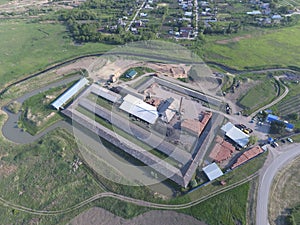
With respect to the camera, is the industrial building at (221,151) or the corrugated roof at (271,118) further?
the corrugated roof at (271,118)

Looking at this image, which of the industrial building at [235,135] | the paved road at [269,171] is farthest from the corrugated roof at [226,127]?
the paved road at [269,171]

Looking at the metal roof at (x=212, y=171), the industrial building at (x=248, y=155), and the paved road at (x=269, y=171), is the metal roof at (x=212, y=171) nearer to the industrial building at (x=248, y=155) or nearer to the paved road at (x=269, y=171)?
the industrial building at (x=248, y=155)

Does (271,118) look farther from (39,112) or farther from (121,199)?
(39,112)

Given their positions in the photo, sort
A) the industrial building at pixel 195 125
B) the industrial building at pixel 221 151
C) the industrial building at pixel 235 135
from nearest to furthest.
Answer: the industrial building at pixel 221 151
the industrial building at pixel 235 135
the industrial building at pixel 195 125

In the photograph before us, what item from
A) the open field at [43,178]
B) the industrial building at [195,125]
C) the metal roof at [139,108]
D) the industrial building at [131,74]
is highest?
the industrial building at [195,125]

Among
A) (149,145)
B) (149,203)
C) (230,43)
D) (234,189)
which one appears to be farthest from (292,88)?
(149,203)

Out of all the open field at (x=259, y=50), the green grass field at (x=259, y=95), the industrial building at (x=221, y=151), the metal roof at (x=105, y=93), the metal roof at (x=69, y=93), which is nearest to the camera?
the industrial building at (x=221, y=151)

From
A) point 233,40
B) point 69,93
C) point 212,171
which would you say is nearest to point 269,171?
point 212,171
